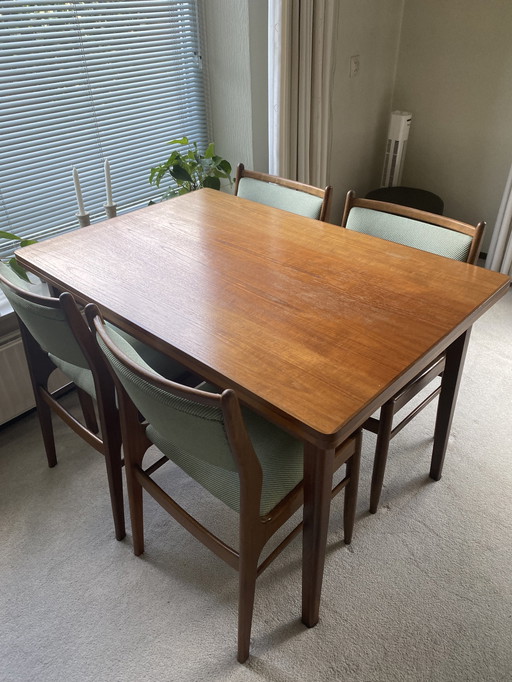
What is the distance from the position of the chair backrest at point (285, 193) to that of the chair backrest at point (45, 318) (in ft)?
3.19

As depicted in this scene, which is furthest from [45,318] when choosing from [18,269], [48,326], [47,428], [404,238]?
[404,238]

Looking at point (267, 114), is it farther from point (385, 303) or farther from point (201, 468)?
point (201, 468)

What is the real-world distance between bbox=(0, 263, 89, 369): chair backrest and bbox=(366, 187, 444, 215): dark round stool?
2147 mm

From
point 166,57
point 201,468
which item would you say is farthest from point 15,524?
point 166,57

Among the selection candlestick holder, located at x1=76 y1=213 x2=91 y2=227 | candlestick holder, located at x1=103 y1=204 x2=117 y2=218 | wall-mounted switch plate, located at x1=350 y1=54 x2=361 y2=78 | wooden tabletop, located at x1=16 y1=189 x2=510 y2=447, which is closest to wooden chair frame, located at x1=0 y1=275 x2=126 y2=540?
wooden tabletop, located at x1=16 y1=189 x2=510 y2=447

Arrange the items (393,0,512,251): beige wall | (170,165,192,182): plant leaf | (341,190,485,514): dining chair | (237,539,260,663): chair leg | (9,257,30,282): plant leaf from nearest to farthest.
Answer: (237,539,260,663): chair leg
(341,190,485,514): dining chair
(9,257,30,282): plant leaf
(170,165,192,182): plant leaf
(393,0,512,251): beige wall

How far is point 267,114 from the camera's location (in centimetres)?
261

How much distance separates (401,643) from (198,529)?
2.08ft

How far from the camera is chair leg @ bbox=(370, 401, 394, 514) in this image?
156 centimetres

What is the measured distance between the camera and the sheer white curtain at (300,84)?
232 cm

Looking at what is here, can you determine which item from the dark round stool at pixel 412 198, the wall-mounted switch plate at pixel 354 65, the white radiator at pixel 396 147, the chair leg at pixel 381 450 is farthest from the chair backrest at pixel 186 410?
the white radiator at pixel 396 147

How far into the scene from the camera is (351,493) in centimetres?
155

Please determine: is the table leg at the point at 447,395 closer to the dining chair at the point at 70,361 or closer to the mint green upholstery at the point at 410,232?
the mint green upholstery at the point at 410,232

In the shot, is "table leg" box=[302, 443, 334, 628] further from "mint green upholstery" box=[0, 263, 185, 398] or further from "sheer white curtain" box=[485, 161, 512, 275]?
"sheer white curtain" box=[485, 161, 512, 275]
